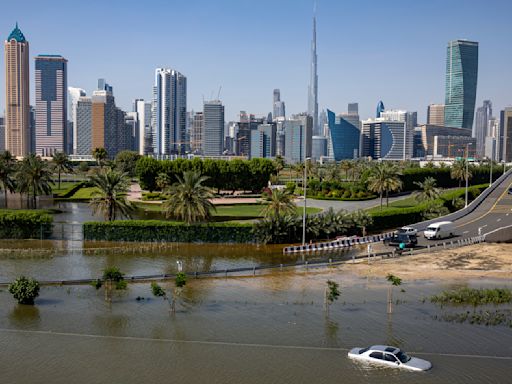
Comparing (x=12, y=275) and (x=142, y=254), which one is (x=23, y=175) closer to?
(x=142, y=254)

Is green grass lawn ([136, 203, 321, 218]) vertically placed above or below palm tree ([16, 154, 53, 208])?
below

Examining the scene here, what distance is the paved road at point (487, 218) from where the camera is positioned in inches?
2426

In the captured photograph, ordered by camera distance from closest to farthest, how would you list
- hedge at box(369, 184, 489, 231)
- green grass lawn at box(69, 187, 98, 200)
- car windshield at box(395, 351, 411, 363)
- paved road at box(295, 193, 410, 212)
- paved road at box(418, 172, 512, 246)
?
car windshield at box(395, 351, 411, 363) < paved road at box(418, 172, 512, 246) < hedge at box(369, 184, 489, 231) < paved road at box(295, 193, 410, 212) < green grass lawn at box(69, 187, 98, 200)

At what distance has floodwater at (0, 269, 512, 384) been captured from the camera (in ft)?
76.1

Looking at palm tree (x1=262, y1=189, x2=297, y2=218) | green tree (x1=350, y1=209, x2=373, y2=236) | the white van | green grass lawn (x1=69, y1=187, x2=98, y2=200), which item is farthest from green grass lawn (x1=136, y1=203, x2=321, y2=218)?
the white van

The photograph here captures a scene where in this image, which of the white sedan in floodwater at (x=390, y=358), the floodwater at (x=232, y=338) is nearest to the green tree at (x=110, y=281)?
the floodwater at (x=232, y=338)

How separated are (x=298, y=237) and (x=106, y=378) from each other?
35102mm

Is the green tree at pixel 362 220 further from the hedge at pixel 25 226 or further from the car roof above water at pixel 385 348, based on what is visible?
the car roof above water at pixel 385 348

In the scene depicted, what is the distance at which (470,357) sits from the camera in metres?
25.4

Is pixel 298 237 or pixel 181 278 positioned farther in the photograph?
pixel 298 237

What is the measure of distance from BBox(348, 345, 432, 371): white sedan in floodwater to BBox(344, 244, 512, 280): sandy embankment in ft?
56.1

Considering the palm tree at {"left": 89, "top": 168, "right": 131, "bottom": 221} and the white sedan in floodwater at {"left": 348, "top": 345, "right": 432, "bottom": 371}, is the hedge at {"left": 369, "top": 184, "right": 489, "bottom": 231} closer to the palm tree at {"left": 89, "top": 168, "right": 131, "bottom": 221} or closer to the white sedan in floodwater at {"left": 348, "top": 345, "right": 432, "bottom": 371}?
the palm tree at {"left": 89, "top": 168, "right": 131, "bottom": 221}

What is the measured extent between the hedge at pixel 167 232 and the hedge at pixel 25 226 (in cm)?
397

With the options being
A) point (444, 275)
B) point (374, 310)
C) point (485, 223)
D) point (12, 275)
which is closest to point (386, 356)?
point (374, 310)
